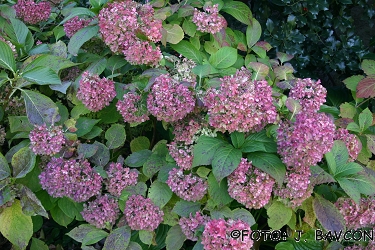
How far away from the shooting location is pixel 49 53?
1.92 metres

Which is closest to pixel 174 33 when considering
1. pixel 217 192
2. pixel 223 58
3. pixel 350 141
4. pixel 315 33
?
pixel 223 58

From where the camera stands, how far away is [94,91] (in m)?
1.67

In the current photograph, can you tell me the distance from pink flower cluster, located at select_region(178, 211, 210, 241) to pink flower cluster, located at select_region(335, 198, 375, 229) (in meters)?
0.49

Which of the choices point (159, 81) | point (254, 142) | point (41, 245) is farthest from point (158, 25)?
point (41, 245)

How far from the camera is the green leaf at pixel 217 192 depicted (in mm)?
1568

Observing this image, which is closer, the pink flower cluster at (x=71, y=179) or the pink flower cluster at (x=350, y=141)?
the pink flower cluster at (x=71, y=179)

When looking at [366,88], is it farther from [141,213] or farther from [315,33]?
[141,213]

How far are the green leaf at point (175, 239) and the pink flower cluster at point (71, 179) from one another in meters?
0.30

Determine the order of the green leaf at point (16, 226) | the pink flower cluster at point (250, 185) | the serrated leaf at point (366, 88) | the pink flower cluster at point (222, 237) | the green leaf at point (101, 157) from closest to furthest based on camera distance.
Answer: the pink flower cluster at point (222, 237), the pink flower cluster at point (250, 185), the green leaf at point (16, 226), the green leaf at point (101, 157), the serrated leaf at point (366, 88)

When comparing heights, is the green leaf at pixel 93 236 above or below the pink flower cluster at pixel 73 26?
below

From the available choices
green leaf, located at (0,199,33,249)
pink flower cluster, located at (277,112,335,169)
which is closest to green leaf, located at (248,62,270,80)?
pink flower cluster, located at (277,112,335,169)

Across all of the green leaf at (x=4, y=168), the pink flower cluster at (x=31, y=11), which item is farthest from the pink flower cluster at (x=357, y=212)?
the pink flower cluster at (x=31, y=11)

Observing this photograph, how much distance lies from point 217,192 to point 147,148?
446 millimetres

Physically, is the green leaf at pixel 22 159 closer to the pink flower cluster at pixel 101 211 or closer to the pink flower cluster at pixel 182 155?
the pink flower cluster at pixel 101 211
